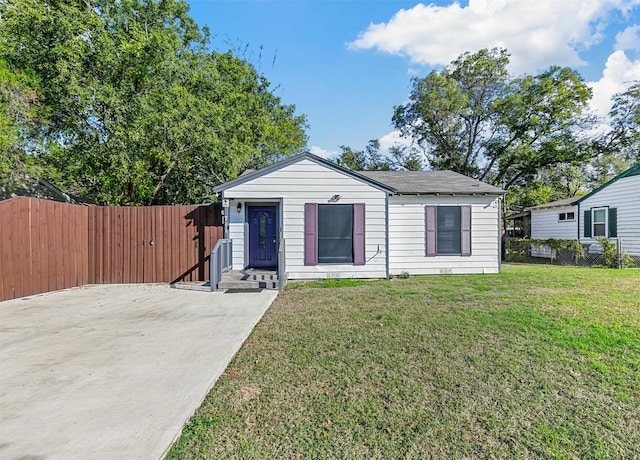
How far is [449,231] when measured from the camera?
9688 mm

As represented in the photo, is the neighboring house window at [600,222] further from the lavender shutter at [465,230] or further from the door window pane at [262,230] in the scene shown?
the door window pane at [262,230]

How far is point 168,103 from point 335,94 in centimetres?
790

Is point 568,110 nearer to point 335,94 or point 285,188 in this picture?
point 335,94

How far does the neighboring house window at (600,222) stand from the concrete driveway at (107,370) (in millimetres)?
14721

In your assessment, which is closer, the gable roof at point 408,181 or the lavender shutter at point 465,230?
the gable roof at point 408,181

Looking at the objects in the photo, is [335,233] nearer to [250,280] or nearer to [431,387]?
[250,280]

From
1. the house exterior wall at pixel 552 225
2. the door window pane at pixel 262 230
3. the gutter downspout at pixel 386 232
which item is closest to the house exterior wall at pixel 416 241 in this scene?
the gutter downspout at pixel 386 232

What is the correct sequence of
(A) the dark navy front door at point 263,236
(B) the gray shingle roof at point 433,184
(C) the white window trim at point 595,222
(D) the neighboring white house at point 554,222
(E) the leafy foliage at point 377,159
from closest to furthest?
(A) the dark navy front door at point 263,236, (B) the gray shingle roof at point 433,184, (C) the white window trim at point 595,222, (D) the neighboring white house at point 554,222, (E) the leafy foliage at point 377,159

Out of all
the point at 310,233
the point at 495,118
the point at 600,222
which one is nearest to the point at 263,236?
the point at 310,233

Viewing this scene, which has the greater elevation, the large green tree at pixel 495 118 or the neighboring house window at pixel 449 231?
the large green tree at pixel 495 118

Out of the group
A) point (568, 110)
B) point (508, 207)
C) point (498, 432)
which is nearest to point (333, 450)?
point (498, 432)

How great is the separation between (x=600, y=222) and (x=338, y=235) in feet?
40.5

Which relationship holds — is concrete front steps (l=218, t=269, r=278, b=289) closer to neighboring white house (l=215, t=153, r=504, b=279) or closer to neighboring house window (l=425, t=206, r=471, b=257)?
neighboring white house (l=215, t=153, r=504, b=279)

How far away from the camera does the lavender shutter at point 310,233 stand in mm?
8688
